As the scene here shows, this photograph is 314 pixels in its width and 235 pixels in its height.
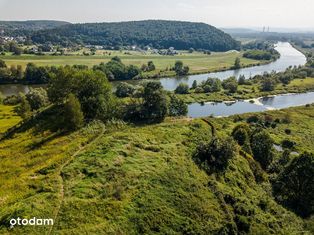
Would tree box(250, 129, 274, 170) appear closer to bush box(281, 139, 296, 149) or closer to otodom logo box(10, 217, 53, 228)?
bush box(281, 139, 296, 149)

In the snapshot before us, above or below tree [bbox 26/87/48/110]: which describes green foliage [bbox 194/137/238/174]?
above

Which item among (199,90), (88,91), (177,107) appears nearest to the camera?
(88,91)

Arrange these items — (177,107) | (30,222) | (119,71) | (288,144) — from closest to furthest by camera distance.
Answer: (30,222) → (177,107) → (288,144) → (119,71)

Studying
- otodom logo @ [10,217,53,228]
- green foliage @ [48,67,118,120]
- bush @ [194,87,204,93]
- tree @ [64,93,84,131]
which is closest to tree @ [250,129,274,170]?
green foliage @ [48,67,118,120]

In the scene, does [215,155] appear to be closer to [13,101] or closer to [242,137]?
[242,137]

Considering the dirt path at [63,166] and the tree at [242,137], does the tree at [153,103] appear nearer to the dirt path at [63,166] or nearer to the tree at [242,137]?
the dirt path at [63,166]

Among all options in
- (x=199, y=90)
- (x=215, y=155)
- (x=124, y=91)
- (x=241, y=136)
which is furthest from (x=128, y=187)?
(x=199, y=90)

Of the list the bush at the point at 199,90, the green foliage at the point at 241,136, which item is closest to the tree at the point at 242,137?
the green foliage at the point at 241,136
